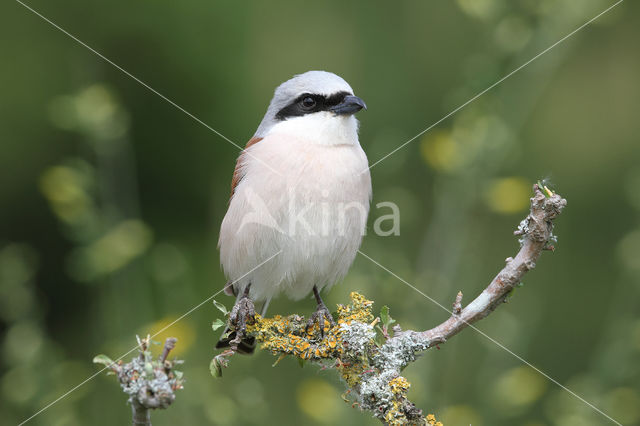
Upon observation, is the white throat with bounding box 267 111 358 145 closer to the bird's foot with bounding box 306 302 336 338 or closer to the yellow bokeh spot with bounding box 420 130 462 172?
the yellow bokeh spot with bounding box 420 130 462 172

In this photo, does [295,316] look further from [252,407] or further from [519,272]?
[519,272]

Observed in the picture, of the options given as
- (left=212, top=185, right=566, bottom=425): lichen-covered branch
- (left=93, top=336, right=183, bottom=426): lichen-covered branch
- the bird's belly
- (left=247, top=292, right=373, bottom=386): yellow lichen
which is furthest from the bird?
(left=93, top=336, right=183, bottom=426): lichen-covered branch

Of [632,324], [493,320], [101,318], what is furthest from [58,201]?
[632,324]

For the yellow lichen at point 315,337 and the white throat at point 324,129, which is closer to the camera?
the yellow lichen at point 315,337

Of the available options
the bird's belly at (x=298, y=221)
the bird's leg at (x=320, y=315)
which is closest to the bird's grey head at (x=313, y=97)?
the bird's belly at (x=298, y=221)

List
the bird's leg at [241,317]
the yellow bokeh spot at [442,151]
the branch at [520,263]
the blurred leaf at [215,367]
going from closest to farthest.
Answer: the branch at [520,263] < the blurred leaf at [215,367] < the bird's leg at [241,317] < the yellow bokeh spot at [442,151]

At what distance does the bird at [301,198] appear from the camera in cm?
274

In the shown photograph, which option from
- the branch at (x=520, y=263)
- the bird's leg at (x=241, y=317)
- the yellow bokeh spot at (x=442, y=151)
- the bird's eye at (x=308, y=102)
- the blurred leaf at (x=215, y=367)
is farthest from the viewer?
the bird's eye at (x=308, y=102)

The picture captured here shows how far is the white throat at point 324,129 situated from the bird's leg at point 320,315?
0.62 m

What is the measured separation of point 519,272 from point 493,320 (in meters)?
0.96

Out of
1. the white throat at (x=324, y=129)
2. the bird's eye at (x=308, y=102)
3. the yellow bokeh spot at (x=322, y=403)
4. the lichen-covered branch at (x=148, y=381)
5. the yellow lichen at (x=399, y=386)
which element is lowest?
the yellow bokeh spot at (x=322, y=403)

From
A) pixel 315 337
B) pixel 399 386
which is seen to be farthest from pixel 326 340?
pixel 399 386

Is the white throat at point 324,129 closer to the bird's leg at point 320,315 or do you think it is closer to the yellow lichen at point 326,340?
the bird's leg at point 320,315

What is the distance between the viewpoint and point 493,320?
2893 mm
